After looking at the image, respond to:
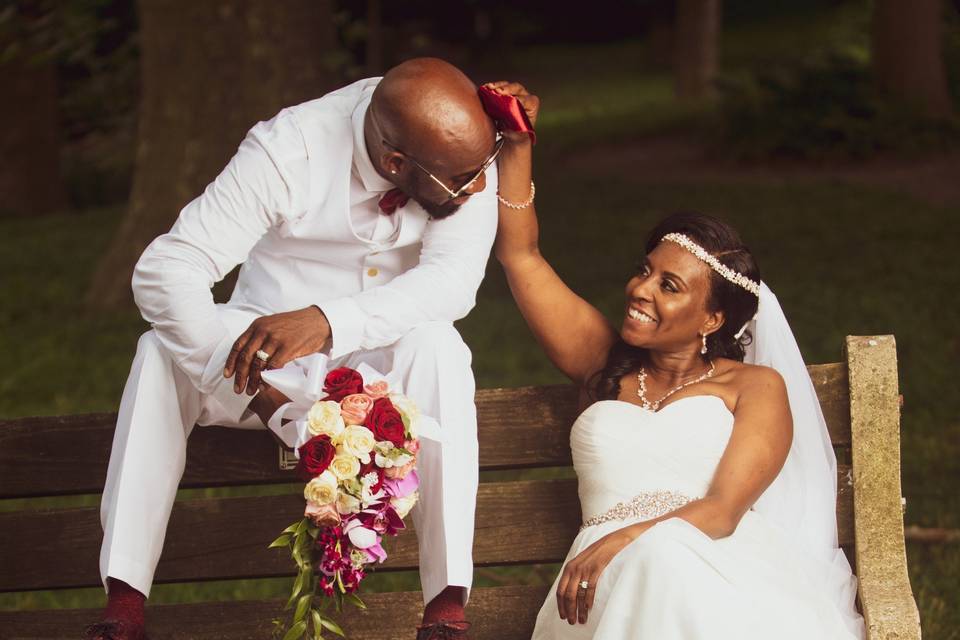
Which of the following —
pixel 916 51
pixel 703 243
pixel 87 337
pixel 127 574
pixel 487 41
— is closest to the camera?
pixel 127 574

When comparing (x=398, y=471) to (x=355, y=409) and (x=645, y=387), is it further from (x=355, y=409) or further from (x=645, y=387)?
(x=645, y=387)

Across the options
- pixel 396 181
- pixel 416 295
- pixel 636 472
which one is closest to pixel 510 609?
pixel 636 472

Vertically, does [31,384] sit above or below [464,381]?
below

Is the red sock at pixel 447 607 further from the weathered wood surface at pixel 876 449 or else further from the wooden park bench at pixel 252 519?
the weathered wood surface at pixel 876 449

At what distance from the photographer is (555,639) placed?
399cm

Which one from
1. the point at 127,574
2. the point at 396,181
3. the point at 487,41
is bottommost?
the point at 487,41

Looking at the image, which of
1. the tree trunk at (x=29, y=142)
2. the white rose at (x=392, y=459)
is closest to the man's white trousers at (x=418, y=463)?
the white rose at (x=392, y=459)

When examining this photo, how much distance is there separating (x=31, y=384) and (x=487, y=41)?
2351 cm

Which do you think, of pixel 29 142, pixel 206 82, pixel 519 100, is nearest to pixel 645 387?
pixel 519 100

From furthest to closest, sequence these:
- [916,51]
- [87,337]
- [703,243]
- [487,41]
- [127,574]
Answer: [487,41] < [916,51] < [87,337] < [703,243] < [127,574]

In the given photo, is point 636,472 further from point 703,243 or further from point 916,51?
point 916,51

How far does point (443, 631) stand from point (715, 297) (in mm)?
1276

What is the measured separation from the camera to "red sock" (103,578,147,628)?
3.86 meters

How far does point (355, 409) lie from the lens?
357 centimetres
